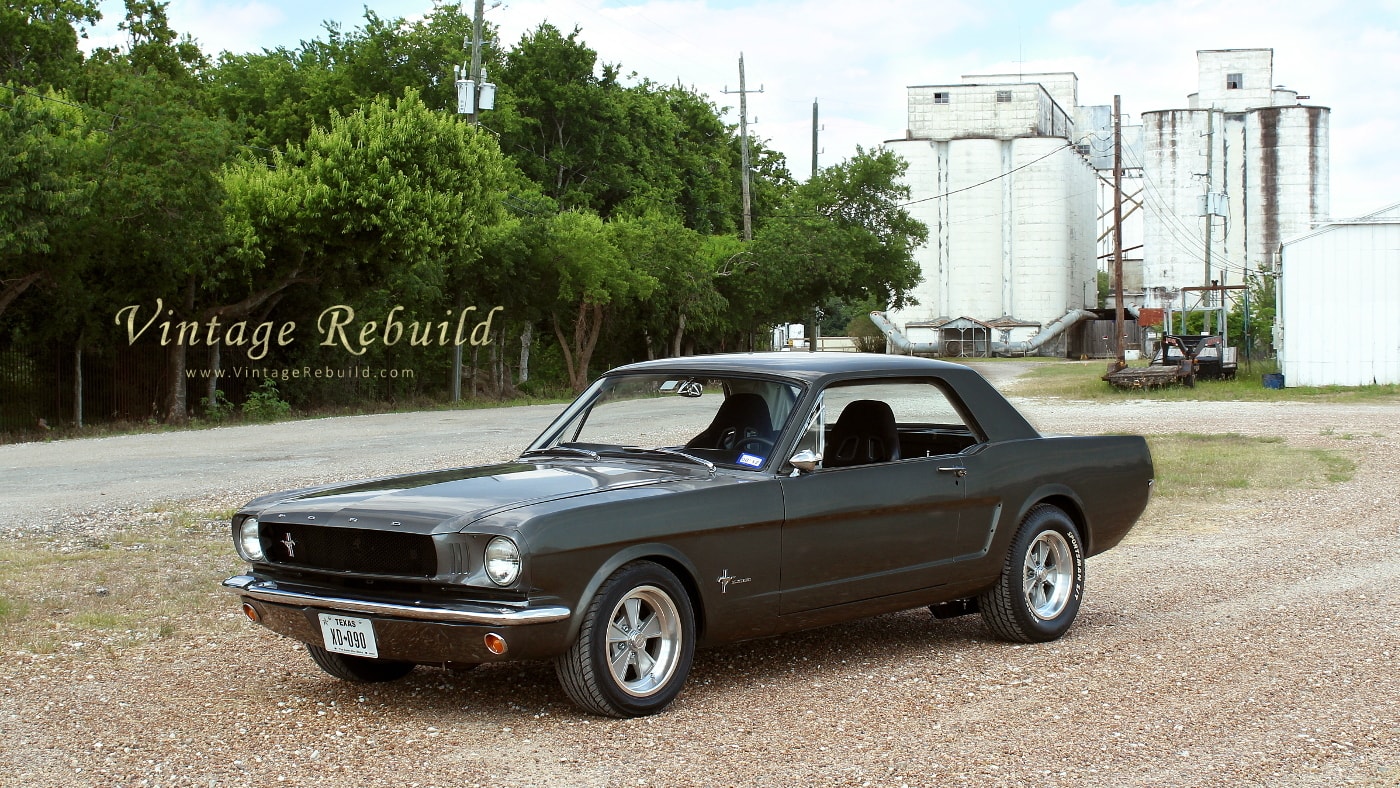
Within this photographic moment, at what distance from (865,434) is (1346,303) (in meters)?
32.3

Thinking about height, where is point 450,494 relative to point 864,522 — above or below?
above

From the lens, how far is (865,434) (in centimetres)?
682

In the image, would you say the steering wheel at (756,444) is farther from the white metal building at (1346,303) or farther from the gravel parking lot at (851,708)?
the white metal building at (1346,303)

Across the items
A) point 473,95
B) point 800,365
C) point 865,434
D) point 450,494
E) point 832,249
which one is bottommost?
point 450,494

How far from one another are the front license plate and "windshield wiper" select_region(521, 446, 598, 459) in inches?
61.9

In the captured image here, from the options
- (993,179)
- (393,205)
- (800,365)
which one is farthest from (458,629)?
(993,179)

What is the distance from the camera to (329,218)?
2731 cm

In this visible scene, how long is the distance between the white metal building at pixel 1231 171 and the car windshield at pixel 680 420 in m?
72.1

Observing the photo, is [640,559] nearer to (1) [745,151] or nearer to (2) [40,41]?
(2) [40,41]

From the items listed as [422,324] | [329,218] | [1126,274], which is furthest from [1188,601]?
[1126,274]

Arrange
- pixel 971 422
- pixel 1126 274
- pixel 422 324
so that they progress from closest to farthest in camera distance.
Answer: pixel 971 422
pixel 422 324
pixel 1126 274

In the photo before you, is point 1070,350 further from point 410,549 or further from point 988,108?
point 410,549

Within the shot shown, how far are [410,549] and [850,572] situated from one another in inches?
78.1

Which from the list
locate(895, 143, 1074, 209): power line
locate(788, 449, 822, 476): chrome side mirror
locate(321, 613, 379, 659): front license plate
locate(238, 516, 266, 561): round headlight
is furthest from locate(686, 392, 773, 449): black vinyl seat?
locate(895, 143, 1074, 209): power line
